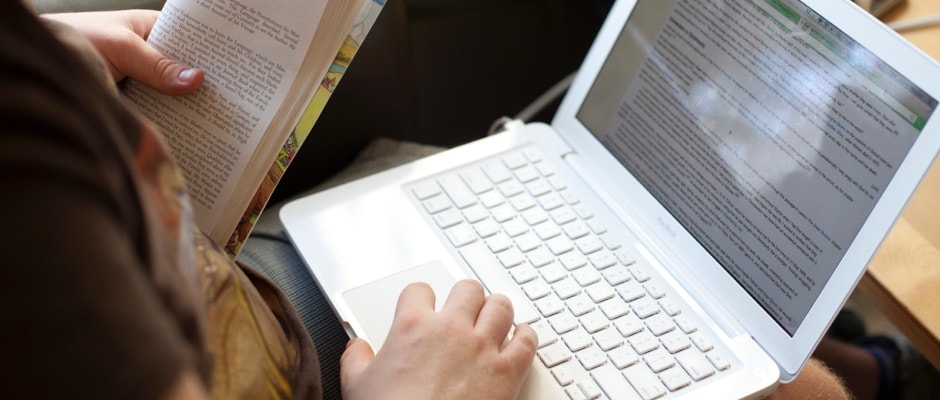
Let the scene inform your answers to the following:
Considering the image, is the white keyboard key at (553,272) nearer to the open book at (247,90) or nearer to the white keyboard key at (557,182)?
the white keyboard key at (557,182)

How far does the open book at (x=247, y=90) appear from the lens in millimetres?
631

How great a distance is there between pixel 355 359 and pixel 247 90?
0.21 metres

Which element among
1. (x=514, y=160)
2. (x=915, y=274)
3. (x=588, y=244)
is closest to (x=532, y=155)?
(x=514, y=160)

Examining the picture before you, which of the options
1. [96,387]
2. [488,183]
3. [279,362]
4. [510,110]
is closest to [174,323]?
[96,387]

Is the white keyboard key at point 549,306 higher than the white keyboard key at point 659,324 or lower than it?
lower

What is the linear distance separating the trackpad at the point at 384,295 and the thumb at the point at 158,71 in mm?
200

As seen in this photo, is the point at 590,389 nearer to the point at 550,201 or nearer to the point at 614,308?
the point at 614,308

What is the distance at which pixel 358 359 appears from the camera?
0.61 m

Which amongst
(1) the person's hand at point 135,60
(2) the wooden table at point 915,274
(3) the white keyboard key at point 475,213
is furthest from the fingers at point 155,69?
(2) the wooden table at point 915,274

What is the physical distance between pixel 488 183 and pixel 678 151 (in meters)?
0.17

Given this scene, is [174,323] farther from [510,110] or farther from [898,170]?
[510,110]

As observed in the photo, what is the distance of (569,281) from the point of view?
0.70m

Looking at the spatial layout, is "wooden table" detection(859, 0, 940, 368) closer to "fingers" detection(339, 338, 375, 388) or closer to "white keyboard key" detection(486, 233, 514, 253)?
"white keyboard key" detection(486, 233, 514, 253)

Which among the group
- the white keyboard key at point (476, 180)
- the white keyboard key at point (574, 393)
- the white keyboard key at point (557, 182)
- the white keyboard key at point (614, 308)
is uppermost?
the white keyboard key at point (557, 182)
